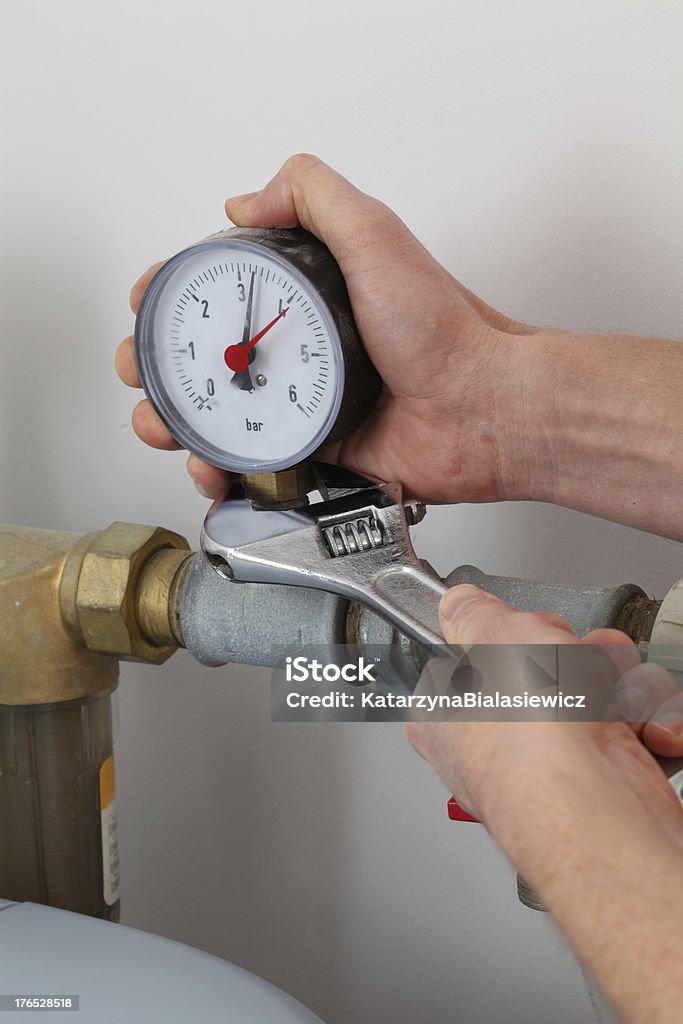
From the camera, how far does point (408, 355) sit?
528 mm

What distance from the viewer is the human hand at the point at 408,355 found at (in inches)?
19.9

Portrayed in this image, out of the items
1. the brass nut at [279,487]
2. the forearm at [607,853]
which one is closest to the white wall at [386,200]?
the brass nut at [279,487]

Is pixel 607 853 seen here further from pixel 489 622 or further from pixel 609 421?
pixel 609 421

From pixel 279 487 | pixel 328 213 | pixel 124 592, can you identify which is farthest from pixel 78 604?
pixel 328 213

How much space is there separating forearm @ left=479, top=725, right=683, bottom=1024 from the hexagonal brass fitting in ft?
0.81

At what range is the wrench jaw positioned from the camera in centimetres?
47

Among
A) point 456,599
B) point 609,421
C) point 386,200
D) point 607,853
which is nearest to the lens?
point 607,853

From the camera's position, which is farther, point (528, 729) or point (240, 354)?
point (240, 354)

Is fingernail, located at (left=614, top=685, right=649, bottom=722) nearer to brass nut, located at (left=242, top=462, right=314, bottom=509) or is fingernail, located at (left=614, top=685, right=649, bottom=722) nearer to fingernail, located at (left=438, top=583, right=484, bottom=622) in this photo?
fingernail, located at (left=438, top=583, right=484, bottom=622)

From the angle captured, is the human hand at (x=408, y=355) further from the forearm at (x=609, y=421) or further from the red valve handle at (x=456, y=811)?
the red valve handle at (x=456, y=811)

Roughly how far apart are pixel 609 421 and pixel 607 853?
0.86 feet

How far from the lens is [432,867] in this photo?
2.49ft

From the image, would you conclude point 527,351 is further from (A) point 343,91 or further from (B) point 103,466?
(B) point 103,466

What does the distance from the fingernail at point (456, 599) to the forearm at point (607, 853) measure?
0.08 metres
